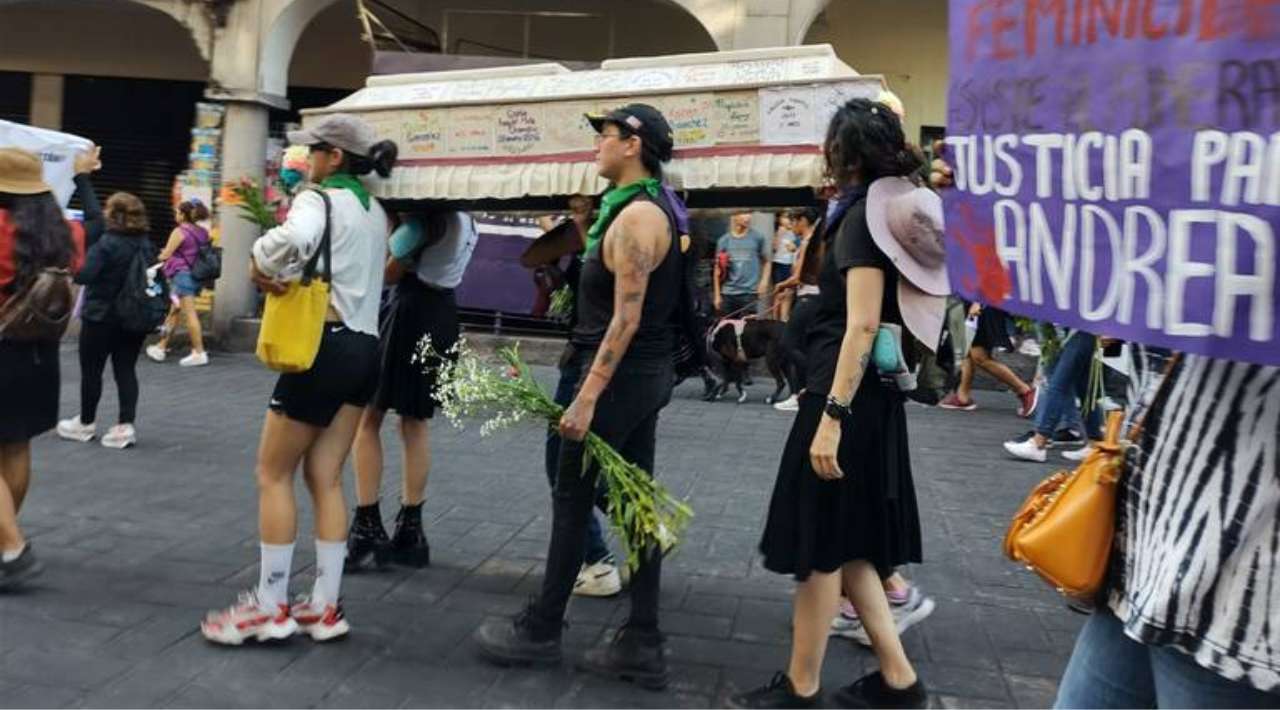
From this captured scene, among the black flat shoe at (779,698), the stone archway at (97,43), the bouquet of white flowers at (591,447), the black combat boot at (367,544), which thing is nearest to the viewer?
the black flat shoe at (779,698)

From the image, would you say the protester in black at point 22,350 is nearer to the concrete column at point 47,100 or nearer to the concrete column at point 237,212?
the concrete column at point 237,212

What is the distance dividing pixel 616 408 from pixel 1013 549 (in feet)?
6.00

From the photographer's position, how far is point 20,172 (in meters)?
4.30

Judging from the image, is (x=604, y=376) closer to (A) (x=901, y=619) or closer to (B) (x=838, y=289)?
→ (B) (x=838, y=289)

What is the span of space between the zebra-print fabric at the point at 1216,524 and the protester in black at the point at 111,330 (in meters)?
6.84

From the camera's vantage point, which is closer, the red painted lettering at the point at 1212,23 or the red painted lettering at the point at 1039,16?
the red painted lettering at the point at 1212,23

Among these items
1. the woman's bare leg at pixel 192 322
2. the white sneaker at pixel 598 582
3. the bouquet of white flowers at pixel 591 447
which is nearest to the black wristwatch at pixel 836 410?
the bouquet of white flowers at pixel 591 447

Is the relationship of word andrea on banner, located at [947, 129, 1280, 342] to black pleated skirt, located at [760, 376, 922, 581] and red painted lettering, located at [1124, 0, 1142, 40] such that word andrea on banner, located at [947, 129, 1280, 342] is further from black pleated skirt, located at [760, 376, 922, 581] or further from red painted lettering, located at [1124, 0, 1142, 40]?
black pleated skirt, located at [760, 376, 922, 581]

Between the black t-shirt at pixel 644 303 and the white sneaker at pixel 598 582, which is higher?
the black t-shirt at pixel 644 303

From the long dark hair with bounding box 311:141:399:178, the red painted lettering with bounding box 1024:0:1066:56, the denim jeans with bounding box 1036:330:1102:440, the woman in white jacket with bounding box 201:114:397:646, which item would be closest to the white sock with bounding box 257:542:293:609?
the woman in white jacket with bounding box 201:114:397:646

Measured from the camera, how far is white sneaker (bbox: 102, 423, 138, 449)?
704 centimetres

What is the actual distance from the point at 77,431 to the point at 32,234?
3334 mm

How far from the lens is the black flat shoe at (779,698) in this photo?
3379 mm

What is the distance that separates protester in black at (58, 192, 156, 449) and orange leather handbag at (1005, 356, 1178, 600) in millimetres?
6604
